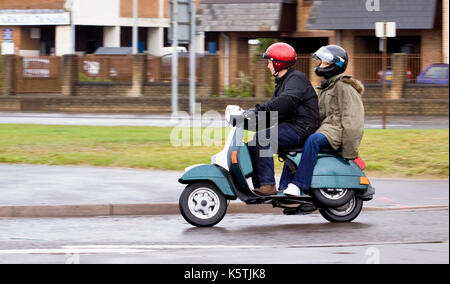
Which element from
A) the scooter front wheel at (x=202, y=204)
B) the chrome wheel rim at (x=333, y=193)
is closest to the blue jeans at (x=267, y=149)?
the scooter front wheel at (x=202, y=204)

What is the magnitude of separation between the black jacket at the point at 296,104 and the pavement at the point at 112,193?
5.50ft

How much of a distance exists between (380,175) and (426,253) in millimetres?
6457

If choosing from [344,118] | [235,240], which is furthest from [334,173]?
[235,240]

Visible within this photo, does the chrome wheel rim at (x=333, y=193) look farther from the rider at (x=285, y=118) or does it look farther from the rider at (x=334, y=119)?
the rider at (x=285, y=118)

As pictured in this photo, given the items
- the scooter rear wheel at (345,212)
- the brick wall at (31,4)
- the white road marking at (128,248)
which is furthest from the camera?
the brick wall at (31,4)

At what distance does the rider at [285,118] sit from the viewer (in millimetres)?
9219

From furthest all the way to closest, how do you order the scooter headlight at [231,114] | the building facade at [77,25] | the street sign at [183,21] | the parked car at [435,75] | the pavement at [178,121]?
1. the building facade at [77,25]
2. the parked car at [435,75]
3. the pavement at [178,121]
4. the street sign at [183,21]
5. the scooter headlight at [231,114]

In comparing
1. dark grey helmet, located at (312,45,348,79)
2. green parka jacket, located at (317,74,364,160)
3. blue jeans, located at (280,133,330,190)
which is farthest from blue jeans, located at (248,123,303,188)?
dark grey helmet, located at (312,45,348,79)

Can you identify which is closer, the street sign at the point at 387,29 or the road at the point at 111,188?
the road at the point at 111,188

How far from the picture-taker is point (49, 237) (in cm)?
876

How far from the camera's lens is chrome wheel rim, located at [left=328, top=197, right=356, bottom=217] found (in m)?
9.66

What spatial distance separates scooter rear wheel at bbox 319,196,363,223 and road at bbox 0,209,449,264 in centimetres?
8

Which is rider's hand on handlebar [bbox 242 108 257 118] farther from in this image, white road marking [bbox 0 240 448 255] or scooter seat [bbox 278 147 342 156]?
white road marking [bbox 0 240 448 255]

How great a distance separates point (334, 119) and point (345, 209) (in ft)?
3.21
